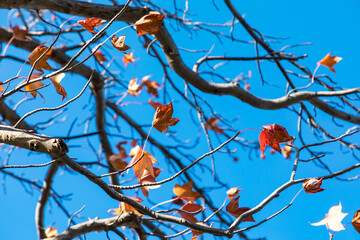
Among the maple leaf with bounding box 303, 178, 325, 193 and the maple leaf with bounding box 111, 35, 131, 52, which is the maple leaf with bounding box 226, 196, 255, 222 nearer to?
the maple leaf with bounding box 303, 178, 325, 193

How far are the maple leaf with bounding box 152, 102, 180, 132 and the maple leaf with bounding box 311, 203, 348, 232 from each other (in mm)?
558

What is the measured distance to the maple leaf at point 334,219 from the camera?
1.05 metres

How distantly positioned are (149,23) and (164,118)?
9.7 inches

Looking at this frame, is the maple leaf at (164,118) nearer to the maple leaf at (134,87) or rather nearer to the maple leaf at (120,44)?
the maple leaf at (120,44)

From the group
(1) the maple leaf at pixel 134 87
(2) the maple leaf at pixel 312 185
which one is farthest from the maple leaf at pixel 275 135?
(1) the maple leaf at pixel 134 87

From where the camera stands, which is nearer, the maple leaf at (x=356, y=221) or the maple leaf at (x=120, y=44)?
the maple leaf at (x=120, y=44)

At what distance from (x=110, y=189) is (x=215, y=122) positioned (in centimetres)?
210

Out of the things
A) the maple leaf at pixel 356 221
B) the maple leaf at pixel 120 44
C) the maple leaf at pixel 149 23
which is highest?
the maple leaf at pixel 149 23

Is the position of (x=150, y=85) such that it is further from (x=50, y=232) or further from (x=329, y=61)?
(x=329, y=61)

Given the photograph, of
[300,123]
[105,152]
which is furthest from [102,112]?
[300,123]

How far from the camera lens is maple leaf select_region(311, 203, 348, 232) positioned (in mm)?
1050

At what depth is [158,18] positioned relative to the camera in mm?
898

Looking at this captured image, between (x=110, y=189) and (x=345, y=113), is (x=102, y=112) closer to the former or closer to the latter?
(x=345, y=113)

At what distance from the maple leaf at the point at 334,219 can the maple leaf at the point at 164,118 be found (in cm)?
56
